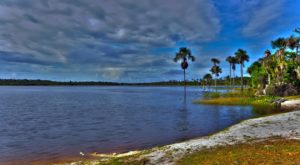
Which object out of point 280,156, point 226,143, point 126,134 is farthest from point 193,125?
point 280,156

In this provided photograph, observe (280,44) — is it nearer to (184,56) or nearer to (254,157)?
(184,56)

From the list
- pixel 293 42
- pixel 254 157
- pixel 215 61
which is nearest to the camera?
pixel 254 157

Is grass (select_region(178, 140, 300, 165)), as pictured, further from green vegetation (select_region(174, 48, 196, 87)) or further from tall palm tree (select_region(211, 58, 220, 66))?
tall palm tree (select_region(211, 58, 220, 66))

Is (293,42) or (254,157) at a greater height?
(293,42)

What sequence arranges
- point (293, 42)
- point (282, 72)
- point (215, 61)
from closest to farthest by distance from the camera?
point (282, 72), point (293, 42), point (215, 61)

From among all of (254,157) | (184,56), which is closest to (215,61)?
(184,56)

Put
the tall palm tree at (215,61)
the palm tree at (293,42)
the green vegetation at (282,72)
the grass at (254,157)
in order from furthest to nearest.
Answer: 1. the tall palm tree at (215,61)
2. the palm tree at (293,42)
3. the green vegetation at (282,72)
4. the grass at (254,157)

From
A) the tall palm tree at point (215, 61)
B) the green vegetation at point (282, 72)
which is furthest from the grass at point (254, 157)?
the tall palm tree at point (215, 61)

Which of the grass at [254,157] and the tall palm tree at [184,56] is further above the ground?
the tall palm tree at [184,56]

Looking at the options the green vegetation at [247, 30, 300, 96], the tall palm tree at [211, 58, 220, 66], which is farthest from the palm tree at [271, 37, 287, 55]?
the tall palm tree at [211, 58, 220, 66]

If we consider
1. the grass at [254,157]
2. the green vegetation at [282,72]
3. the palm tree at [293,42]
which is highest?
the palm tree at [293,42]

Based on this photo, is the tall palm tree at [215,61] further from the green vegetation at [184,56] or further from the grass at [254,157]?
the grass at [254,157]

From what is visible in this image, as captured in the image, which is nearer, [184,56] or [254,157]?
[254,157]

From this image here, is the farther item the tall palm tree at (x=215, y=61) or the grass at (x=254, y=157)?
the tall palm tree at (x=215, y=61)
